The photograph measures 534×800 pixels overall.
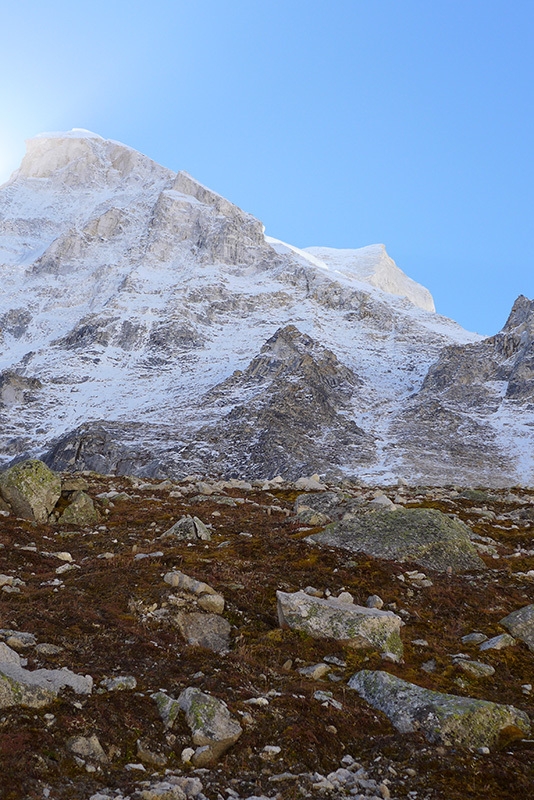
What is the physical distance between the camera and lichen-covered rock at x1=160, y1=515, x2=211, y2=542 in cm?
1712

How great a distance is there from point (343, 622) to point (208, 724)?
14.1 feet

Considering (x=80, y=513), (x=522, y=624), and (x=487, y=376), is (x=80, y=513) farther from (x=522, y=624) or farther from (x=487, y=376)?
(x=487, y=376)

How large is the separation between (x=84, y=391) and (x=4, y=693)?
664ft

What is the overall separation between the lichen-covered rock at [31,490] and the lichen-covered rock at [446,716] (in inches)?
587

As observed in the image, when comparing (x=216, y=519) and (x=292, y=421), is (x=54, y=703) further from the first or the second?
(x=292, y=421)

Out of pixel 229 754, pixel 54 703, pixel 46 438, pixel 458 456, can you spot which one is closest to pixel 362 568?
pixel 229 754

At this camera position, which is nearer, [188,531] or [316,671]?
[316,671]

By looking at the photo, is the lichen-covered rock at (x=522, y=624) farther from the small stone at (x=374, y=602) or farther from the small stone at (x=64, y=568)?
the small stone at (x=64, y=568)

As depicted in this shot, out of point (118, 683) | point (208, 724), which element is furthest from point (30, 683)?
point (208, 724)

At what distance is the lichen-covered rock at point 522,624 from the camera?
38.3 ft

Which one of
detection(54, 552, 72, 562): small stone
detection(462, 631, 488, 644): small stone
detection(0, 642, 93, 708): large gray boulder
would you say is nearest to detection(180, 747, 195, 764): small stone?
detection(0, 642, 93, 708): large gray boulder

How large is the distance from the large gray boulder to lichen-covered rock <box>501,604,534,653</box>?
346 inches

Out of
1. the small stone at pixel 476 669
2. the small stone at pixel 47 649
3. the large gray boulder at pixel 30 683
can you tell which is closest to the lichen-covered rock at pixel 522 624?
the small stone at pixel 476 669

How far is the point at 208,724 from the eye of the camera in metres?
6.98
